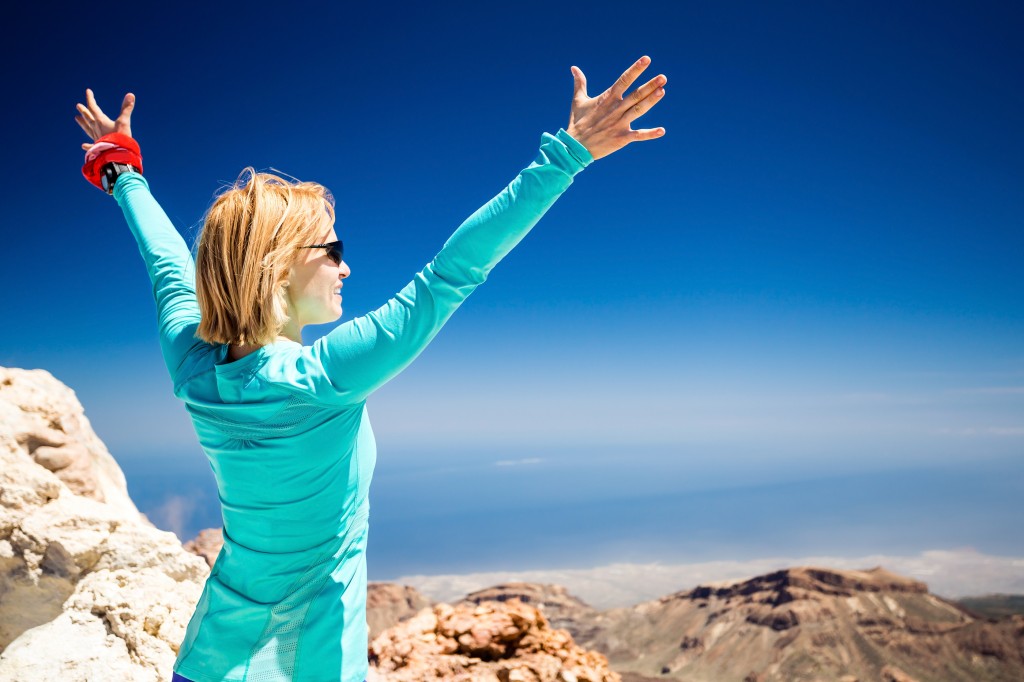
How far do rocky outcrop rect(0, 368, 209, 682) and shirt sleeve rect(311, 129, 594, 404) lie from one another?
335cm

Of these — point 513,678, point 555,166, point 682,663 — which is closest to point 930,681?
point 682,663

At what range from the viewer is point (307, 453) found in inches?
69.8

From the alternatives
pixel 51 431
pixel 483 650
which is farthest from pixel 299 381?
pixel 51 431

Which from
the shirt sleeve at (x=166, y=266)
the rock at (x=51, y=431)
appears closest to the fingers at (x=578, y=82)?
the shirt sleeve at (x=166, y=266)

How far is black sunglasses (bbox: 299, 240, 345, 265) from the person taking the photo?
1.95m

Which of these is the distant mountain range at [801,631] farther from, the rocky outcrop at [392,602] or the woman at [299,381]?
the woman at [299,381]

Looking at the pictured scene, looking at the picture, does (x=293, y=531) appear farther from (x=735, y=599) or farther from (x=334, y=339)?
(x=735, y=599)

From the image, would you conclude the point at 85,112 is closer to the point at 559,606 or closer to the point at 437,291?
the point at 437,291

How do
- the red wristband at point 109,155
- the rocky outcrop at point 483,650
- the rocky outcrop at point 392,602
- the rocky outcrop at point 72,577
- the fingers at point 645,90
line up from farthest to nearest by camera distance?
1. the rocky outcrop at point 392,602
2. the rocky outcrop at point 483,650
3. the rocky outcrop at point 72,577
4. the red wristband at point 109,155
5. the fingers at point 645,90

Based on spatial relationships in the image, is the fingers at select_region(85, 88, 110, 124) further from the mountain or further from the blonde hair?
the mountain

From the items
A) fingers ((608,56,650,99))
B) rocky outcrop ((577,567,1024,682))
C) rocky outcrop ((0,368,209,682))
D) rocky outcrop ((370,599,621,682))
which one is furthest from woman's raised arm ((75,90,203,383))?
rocky outcrop ((577,567,1024,682))

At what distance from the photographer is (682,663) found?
219 ft

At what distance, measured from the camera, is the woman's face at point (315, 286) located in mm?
1933

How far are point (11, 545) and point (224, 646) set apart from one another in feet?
11.4
